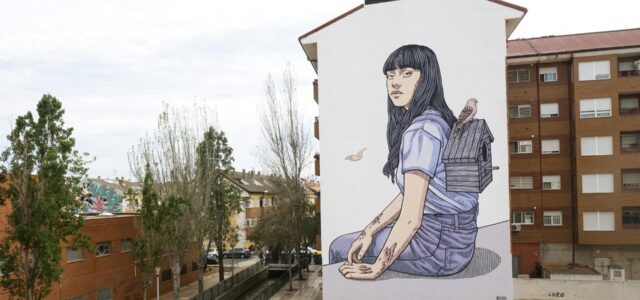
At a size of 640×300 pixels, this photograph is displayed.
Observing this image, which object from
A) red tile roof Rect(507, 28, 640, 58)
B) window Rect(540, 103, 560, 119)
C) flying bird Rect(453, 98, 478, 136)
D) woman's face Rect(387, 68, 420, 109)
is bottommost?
flying bird Rect(453, 98, 478, 136)

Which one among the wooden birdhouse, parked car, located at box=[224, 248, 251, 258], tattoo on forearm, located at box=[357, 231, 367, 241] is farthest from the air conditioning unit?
parked car, located at box=[224, 248, 251, 258]

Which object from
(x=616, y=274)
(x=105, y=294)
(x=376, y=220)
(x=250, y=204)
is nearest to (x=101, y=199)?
(x=105, y=294)

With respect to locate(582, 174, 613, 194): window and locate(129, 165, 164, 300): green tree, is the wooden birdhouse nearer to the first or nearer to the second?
locate(582, 174, 613, 194): window

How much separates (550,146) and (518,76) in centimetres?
461

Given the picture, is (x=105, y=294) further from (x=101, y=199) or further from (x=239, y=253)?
(x=239, y=253)

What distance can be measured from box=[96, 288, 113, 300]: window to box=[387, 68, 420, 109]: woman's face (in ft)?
56.3

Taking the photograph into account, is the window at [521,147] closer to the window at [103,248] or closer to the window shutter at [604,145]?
the window shutter at [604,145]

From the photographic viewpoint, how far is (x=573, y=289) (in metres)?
22.5

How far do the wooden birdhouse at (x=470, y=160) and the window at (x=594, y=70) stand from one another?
32.0 ft

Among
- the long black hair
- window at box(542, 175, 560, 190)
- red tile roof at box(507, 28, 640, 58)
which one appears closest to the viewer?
the long black hair

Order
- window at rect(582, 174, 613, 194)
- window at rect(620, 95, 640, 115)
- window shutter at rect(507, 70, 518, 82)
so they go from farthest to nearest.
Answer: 1. window shutter at rect(507, 70, 518, 82)
2. window at rect(620, 95, 640, 115)
3. window at rect(582, 174, 613, 194)

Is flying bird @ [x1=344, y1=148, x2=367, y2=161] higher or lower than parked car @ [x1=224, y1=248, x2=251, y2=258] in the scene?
higher

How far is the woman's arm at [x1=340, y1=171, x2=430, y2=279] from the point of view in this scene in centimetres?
2078

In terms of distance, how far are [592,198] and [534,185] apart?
304 centimetres
